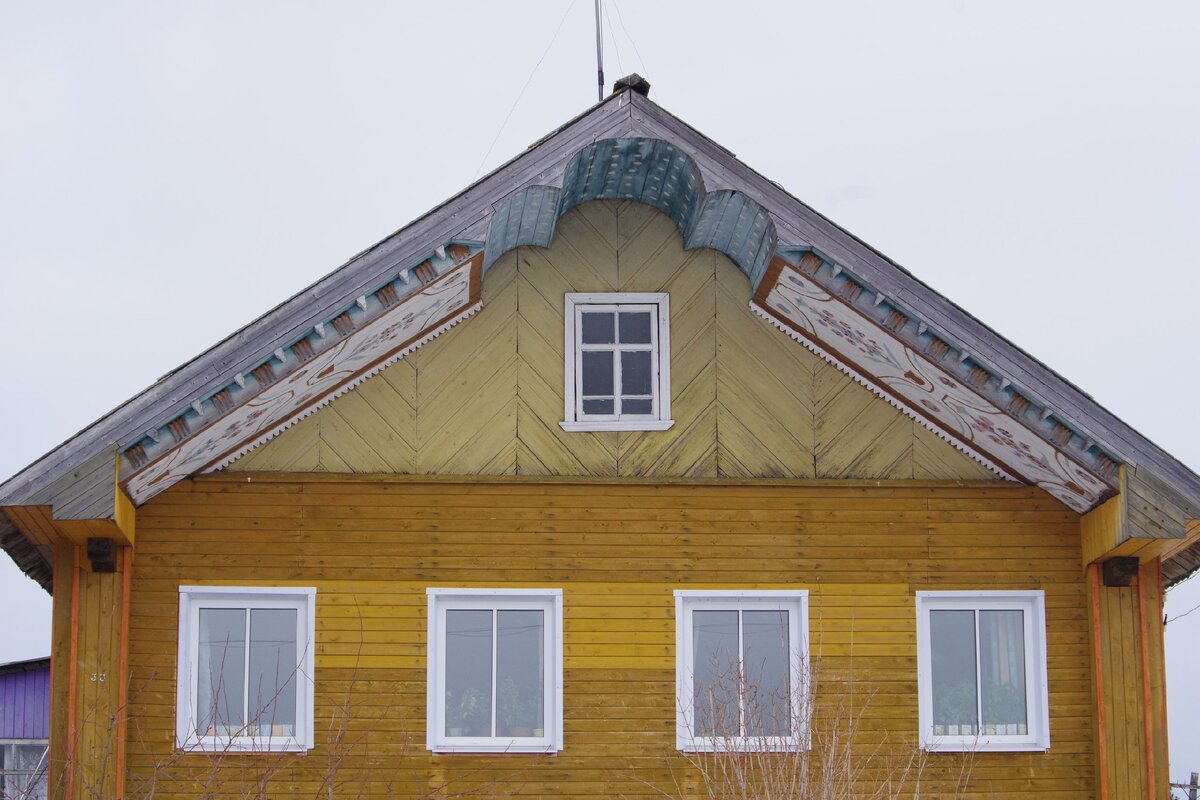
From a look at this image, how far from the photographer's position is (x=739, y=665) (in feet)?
64.8

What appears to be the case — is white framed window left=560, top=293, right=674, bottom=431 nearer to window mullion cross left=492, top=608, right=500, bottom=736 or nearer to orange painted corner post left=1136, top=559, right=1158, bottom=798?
window mullion cross left=492, top=608, right=500, bottom=736

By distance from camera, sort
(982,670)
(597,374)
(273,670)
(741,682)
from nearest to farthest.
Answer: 1. (741,682)
2. (273,670)
3. (982,670)
4. (597,374)

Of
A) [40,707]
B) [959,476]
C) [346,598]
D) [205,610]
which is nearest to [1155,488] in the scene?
[959,476]

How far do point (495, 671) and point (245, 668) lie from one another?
95.4 inches

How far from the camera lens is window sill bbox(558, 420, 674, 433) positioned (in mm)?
20047

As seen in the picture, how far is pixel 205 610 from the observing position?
19.8m

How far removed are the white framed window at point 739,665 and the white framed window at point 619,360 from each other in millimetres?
1891

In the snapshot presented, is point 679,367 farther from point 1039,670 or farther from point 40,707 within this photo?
point 40,707

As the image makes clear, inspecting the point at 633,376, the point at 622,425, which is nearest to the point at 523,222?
the point at 633,376

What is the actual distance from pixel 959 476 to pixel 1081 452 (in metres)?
1.58

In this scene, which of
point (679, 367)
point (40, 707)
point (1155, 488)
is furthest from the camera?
point (40, 707)

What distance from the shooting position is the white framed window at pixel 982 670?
65.3 ft

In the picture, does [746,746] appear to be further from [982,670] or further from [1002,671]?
[1002,671]

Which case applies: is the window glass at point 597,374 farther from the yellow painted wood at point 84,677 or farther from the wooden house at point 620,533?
the yellow painted wood at point 84,677
